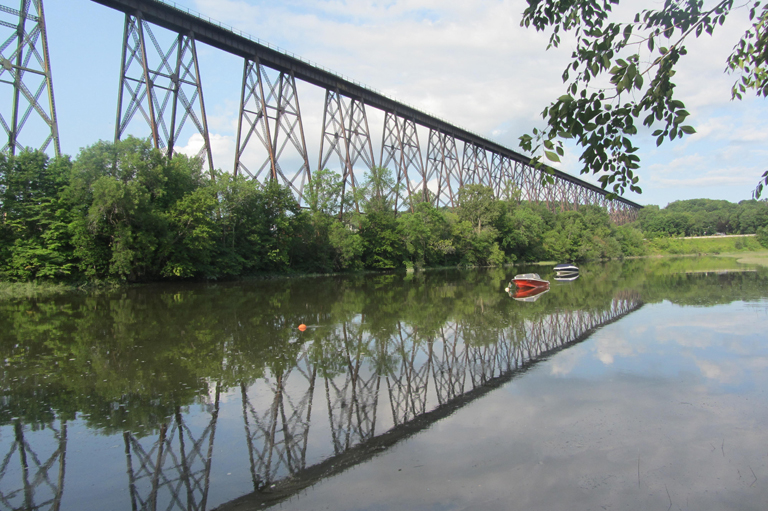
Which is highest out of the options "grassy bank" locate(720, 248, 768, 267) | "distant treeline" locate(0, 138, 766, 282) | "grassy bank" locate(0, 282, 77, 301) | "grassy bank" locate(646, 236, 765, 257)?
"distant treeline" locate(0, 138, 766, 282)

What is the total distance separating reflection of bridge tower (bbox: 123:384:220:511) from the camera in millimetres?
3602

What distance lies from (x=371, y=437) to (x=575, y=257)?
74.4 m

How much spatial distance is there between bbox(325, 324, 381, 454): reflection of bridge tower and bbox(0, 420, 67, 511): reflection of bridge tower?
245cm

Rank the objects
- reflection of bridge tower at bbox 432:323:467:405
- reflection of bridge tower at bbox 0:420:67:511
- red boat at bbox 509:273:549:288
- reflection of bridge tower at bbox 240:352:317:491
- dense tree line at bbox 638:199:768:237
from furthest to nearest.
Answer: dense tree line at bbox 638:199:768:237 → red boat at bbox 509:273:549:288 → reflection of bridge tower at bbox 432:323:467:405 → reflection of bridge tower at bbox 240:352:317:491 → reflection of bridge tower at bbox 0:420:67:511

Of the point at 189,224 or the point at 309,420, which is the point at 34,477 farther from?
the point at 189,224

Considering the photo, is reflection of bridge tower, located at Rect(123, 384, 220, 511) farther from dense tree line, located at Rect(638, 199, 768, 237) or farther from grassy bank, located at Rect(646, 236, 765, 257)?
dense tree line, located at Rect(638, 199, 768, 237)

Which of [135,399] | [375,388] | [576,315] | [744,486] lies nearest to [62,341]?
[135,399]

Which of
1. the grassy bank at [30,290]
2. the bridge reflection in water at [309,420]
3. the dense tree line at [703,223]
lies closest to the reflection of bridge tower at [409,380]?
the bridge reflection in water at [309,420]

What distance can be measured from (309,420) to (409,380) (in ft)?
6.64

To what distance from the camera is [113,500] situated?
360cm

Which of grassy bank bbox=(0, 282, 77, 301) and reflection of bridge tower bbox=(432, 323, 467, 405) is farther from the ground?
grassy bank bbox=(0, 282, 77, 301)

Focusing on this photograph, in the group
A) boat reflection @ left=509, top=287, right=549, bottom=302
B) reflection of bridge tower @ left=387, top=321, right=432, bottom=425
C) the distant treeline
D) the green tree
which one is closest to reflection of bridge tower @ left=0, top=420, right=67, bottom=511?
reflection of bridge tower @ left=387, top=321, right=432, bottom=425

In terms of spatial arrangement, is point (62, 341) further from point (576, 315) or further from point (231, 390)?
point (576, 315)

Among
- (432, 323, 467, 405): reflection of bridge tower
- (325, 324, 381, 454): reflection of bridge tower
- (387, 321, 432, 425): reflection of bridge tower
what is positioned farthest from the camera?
(432, 323, 467, 405): reflection of bridge tower
